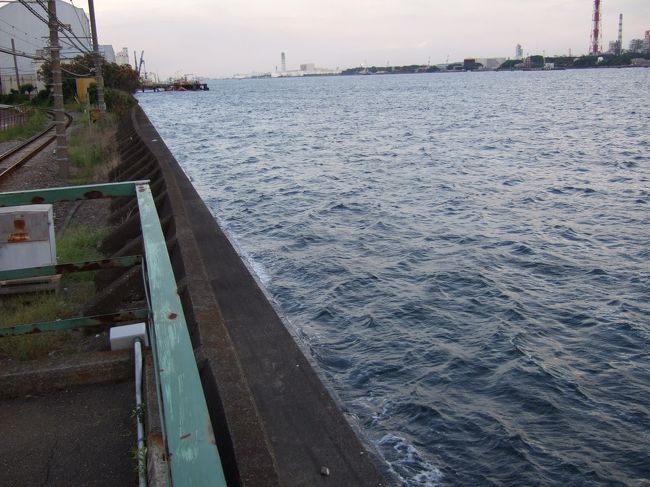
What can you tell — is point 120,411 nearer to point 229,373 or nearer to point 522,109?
point 229,373

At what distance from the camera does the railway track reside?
18656 millimetres

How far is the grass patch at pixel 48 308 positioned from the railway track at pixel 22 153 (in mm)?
8171

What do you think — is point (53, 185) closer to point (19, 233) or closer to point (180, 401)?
point (19, 233)

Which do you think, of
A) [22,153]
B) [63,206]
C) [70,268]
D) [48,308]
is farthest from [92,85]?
[70,268]

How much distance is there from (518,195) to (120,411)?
60.4ft

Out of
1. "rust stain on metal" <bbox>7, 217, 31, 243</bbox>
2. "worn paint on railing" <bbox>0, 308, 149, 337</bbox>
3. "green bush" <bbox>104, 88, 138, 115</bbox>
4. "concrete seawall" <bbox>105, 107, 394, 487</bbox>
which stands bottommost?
"concrete seawall" <bbox>105, 107, 394, 487</bbox>

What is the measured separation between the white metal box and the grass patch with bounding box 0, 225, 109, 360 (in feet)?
1.74

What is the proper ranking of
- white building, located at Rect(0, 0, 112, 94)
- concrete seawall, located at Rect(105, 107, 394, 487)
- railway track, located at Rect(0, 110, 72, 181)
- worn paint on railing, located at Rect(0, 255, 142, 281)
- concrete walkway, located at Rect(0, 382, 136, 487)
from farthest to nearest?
white building, located at Rect(0, 0, 112, 94), railway track, located at Rect(0, 110, 72, 181), worn paint on railing, located at Rect(0, 255, 142, 281), concrete seawall, located at Rect(105, 107, 394, 487), concrete walkway, located at Rect(0, 382, 136, 487)

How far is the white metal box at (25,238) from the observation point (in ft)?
22.2

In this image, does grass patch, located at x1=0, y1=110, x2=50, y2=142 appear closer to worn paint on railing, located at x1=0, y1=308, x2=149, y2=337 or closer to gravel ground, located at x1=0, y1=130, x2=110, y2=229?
gravel ground, located at x1=0, y1=130, x2=110, y2=229

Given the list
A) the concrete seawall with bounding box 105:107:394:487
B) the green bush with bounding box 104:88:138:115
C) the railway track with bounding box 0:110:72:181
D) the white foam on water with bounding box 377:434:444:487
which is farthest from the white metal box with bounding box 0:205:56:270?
the green bush with bounding box 104:88:138:115

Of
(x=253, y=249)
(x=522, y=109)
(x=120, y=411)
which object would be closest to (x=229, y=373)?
(x=120, y=411)

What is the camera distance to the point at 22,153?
76.9ft

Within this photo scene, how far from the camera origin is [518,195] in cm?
2091
